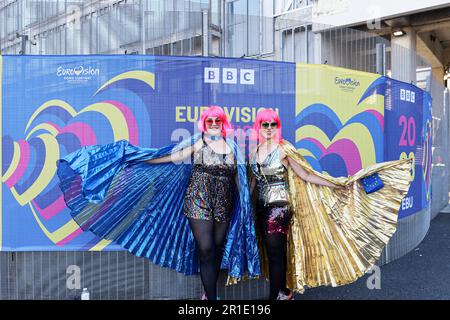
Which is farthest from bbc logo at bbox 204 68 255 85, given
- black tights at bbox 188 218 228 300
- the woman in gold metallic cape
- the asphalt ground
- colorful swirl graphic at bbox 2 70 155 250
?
the asphalt ground

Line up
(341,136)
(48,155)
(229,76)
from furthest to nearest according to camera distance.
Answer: (341,136)
(229,76)
(48,155)

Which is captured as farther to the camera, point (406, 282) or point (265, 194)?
point (406, 282)

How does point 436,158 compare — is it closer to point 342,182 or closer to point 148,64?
point 342,182

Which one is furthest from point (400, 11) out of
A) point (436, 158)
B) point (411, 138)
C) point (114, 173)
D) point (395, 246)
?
point (114, 173)

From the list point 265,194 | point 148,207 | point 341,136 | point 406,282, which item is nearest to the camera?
point 265,194

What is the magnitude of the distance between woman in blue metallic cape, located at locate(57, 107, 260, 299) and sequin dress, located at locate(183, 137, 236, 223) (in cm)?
5

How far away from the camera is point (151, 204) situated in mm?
3863

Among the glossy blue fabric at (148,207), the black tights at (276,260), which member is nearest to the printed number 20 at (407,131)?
the black tights at (276,260)

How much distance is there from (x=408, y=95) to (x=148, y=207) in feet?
13.2

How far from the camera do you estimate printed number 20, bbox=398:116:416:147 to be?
5.67 metres

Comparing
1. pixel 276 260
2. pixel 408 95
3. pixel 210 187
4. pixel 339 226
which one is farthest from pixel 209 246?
pixel 408 95

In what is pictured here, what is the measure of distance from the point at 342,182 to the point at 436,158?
6641 millimetres

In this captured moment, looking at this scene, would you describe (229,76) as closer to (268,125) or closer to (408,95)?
(268,125)
